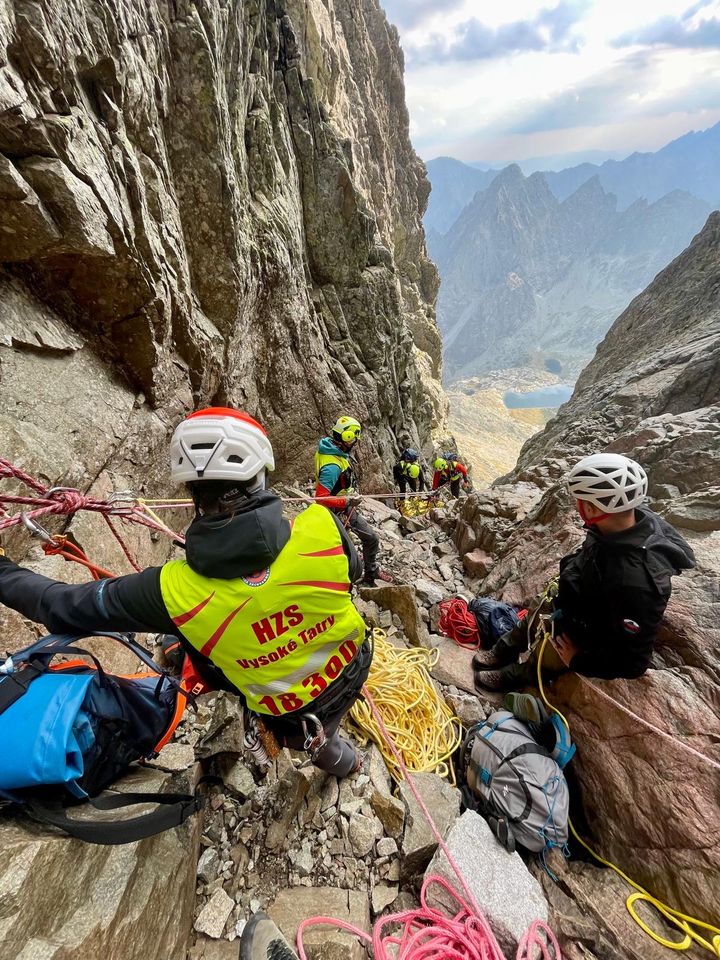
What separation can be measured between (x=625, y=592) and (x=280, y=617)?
238 centimetres

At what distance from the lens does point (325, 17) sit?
73.8 feet

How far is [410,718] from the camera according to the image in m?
3.65

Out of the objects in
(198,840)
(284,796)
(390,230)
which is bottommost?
(284,796)

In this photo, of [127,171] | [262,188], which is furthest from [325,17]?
[127,171]

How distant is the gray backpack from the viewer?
2773mm

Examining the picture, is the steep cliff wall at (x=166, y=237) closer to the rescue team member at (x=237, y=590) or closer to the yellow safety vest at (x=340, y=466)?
the yellow safety vest at (x=340, y=466)

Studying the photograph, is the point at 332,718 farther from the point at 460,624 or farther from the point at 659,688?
the point at 460,624

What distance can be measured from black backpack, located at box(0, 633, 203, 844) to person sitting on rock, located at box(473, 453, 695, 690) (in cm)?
283

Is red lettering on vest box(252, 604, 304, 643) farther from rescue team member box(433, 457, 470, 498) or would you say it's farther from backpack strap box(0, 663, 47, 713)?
rescue team member box(433, 457, 470, 498)

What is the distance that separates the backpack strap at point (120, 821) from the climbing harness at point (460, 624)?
366cm

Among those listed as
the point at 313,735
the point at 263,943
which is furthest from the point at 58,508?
the point at 263,943

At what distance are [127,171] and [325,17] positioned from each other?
90.4 feet

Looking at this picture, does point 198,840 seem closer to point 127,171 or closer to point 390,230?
point 127,171

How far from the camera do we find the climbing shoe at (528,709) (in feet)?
11.5
